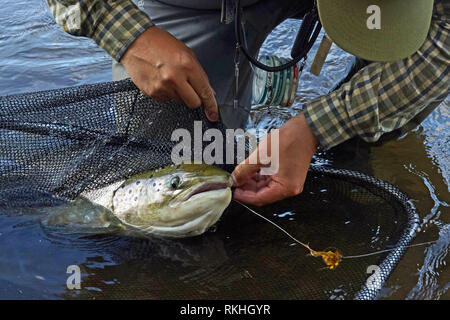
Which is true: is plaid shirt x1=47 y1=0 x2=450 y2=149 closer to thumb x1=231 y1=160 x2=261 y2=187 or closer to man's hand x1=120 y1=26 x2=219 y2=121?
man's hand x1=120 y1=26 x2=219 y2=121

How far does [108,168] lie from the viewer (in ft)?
8.27

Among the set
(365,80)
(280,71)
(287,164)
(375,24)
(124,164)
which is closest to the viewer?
(375,24)

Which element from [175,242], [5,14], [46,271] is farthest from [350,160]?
[5,14]

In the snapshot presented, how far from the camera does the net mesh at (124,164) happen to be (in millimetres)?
2416

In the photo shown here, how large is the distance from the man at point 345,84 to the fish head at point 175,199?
12 cm

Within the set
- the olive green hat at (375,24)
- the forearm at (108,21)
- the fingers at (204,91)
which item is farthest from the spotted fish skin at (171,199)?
the olive green hat at (375,24)

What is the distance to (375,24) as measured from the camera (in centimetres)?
194

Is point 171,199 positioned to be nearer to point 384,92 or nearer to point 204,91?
point 204,91

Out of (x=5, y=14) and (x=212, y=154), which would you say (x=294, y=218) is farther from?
(x=5, y=14)

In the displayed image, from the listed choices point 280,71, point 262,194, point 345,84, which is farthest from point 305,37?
point 262,194

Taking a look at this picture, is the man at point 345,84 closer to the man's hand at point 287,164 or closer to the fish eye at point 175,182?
the man's hand at point 287,164

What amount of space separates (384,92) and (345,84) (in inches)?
6.6

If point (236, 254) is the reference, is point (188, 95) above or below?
above

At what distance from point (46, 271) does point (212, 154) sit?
93cm
